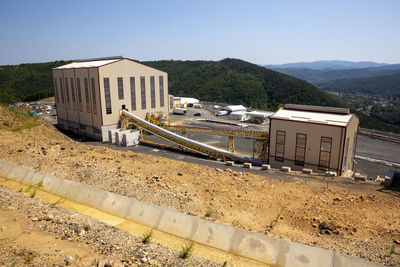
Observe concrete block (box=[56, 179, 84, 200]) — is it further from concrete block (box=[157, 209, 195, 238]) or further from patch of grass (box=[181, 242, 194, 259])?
patch of grass (box=[181, 242, 194, 259])

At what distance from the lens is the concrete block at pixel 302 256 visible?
9.41m

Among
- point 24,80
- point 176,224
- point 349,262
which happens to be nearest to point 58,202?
point 176,224

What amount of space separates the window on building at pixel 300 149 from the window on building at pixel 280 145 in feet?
4.66

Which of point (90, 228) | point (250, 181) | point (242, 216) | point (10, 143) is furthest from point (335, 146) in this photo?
point (10, 143)

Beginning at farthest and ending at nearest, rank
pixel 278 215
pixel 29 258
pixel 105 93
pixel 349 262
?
pixel 105 93
pixel 278 215
pixel 349 262
pixel 29 258

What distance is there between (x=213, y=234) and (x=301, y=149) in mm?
19811

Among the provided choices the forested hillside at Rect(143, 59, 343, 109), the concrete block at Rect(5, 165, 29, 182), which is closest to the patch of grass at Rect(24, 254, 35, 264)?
the concrete block at Rect(5, 165, 29, 182)

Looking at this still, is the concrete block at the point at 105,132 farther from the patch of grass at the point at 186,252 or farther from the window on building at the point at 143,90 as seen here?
the patch of grass at the point at 186,252

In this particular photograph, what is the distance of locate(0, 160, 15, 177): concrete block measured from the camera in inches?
651

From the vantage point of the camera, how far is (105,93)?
43.8 meters

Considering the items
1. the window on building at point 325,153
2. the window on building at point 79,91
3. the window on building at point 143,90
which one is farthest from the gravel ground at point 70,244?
the window on building at point 79,91

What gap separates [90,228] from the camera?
10734 millimetres

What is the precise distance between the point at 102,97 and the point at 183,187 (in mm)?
31604

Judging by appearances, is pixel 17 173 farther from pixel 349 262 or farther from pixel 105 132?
pixel 105 132
